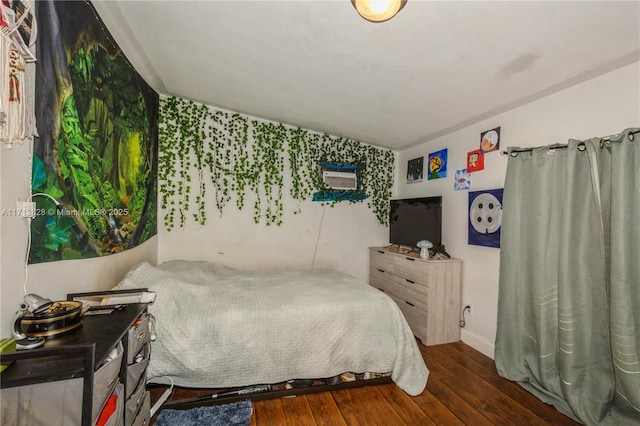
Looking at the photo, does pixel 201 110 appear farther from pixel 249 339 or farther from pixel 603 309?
pixel 603 309

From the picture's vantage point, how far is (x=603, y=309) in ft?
5.60

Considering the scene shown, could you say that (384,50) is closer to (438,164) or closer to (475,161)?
(475,161)

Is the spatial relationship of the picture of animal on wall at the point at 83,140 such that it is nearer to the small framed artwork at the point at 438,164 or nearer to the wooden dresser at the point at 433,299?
the wooden dresser at the point at 433,299

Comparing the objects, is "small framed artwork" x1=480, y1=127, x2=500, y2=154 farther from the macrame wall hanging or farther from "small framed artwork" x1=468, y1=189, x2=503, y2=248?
the macrame wall hanging

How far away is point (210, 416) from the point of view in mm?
1673

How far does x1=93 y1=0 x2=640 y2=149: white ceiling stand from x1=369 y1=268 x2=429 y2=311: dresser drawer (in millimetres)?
1772

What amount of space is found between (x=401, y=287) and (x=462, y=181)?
135 cm

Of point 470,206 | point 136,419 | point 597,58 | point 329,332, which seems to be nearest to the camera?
point 136,419

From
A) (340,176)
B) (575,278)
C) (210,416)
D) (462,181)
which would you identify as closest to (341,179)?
(340,176)

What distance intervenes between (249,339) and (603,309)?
228 centimetres

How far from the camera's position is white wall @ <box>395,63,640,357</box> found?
174 cm

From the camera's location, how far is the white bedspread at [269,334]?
5.74 feet

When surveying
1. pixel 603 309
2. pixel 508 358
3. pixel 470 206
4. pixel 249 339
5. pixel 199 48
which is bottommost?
pixel 508 358

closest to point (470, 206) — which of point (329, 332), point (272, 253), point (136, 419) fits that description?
point (329, 332)
